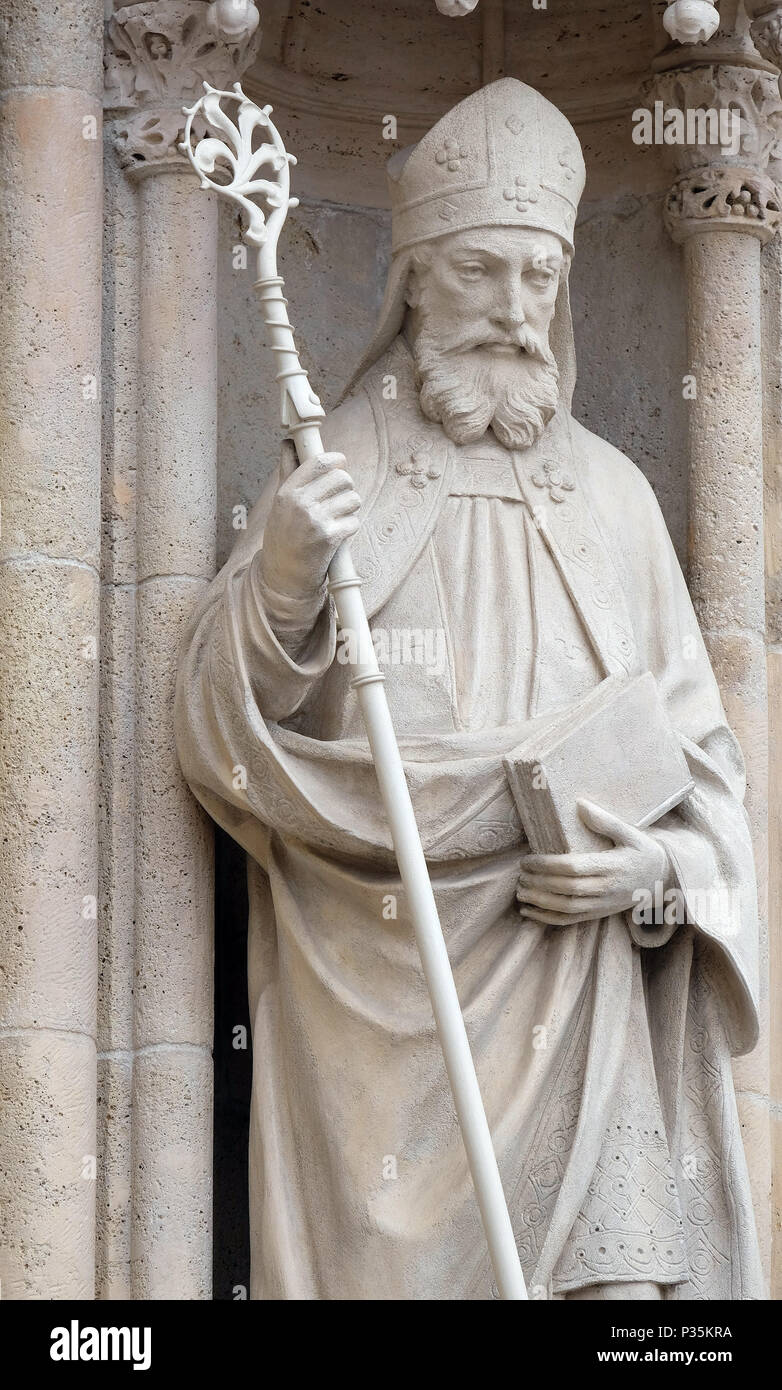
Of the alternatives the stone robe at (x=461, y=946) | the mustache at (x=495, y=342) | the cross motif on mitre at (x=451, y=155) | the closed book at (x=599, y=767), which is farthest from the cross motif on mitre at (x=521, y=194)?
the closed book at (x=599, y=767)

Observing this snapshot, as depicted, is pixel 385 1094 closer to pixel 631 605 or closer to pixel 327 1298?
pixel 327 1298

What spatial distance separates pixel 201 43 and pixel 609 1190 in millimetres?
2325

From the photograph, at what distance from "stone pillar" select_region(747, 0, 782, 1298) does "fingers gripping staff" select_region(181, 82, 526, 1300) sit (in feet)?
3.69

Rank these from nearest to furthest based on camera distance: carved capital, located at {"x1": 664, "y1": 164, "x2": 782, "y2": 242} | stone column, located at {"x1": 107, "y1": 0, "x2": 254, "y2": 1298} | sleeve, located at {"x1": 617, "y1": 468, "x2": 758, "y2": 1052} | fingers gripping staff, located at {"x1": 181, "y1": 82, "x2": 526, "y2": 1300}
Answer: fingers gripping staff, located at {"x1": 181, "y1": 82, "x2": 526, "y2": 1300} → sleeve, located at {"x1": 617, "y1": 468, "x2": 758, "y2": 1052} → stone column, located at {"x1": 107, "y1": 0, "x2": 254, "y2": 1298} → carved capital, located at {"x1": 664, "y1": 164, "x2": 782, "y2": 242}

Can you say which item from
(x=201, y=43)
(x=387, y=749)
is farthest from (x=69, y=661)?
(x=201, y=43)

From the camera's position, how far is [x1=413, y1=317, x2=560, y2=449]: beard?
6.33m

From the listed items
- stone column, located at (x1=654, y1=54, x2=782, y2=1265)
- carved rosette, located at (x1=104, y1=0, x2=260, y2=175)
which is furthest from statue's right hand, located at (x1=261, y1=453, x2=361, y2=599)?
stone column, located at (x1=654, y1=54, x2=782, y2=1265)

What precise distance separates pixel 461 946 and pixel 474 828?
0.75ft

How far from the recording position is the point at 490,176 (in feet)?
20.5

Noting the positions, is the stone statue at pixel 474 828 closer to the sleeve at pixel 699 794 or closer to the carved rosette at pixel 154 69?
the sleeve at pixel 699 794

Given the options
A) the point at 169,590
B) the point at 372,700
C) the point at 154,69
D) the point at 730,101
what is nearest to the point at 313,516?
the point at 372,700

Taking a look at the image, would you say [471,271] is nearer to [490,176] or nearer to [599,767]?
[490,176]

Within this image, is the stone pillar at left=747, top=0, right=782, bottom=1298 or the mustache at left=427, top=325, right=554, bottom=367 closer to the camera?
the mustache at left=427, top=325, right=554, bottom=367

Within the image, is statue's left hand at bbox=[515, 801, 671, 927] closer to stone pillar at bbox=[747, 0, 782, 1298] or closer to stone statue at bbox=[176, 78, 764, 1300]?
stone statue at bbox=[176, 78, 764, 1300]
